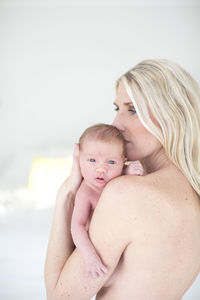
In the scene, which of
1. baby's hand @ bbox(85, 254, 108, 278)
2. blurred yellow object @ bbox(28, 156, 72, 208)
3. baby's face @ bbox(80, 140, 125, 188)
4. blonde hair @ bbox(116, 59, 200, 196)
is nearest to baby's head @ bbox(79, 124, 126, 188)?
baby's face @ bbox(80, 140, 125, 188)

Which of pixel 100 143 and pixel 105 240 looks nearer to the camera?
pixel 105 240

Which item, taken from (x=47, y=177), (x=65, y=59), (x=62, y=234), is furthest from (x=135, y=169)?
(x=65, y=59)

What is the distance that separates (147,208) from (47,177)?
7.17 ft

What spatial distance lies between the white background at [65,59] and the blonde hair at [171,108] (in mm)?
1865

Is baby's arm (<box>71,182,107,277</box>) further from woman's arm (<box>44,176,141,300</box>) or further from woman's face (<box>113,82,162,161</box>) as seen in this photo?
woman's face (<box>113,82,162,161</box>)

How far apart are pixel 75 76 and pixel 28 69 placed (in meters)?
0.40

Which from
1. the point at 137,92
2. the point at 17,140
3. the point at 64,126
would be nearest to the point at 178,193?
the point at 137,92

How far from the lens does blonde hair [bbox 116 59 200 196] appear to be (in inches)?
44.8

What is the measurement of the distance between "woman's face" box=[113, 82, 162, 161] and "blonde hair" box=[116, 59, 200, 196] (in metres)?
0.04

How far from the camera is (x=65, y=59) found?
3189 mm

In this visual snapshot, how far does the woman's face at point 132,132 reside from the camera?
3.92 ft

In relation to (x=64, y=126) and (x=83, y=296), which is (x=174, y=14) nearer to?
(x=64, y=126)

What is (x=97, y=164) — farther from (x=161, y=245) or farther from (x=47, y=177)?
(x=47, y=177)

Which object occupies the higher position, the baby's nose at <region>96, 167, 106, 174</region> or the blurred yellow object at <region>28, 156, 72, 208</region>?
the baby's nose at <region>96, 167, 106, 174</region>
